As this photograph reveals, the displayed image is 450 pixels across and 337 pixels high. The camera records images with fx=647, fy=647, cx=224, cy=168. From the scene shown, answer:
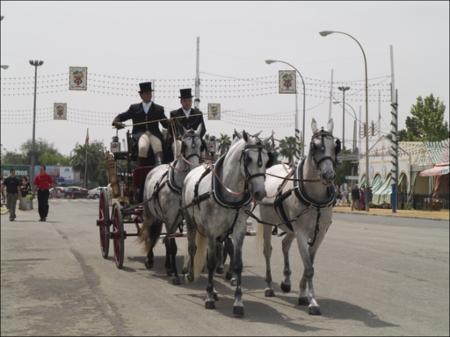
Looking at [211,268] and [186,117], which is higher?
[186,117]

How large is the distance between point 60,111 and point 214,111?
1812mm

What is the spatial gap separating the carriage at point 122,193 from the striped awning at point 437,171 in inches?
909

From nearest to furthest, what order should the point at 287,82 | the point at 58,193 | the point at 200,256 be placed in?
1. the point at 287,82
2. the point at 200,256
3. the point at 58,193

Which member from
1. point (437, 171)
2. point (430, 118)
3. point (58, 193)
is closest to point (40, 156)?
point (58, 193)

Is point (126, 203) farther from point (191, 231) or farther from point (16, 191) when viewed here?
point (16, 191)

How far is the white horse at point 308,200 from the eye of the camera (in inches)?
267

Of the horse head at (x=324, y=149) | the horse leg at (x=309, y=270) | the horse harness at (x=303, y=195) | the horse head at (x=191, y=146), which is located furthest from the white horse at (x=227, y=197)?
the horse leg at (x=309, y=270)

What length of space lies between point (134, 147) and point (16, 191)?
514 inches

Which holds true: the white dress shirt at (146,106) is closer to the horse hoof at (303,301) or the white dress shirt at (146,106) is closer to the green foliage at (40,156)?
the horse hoof at (303,301)

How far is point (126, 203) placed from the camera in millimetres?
12148

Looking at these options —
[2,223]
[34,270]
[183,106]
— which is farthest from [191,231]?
[2,223]

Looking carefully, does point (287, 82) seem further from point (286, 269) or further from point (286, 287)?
point (286, 287)

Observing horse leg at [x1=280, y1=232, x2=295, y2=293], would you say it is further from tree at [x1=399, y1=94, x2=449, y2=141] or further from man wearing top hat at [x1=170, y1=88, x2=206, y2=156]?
tree at [x1=399, y1=94, x2=449, y2=141]

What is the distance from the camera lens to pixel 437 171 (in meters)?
Answer: 34.7
